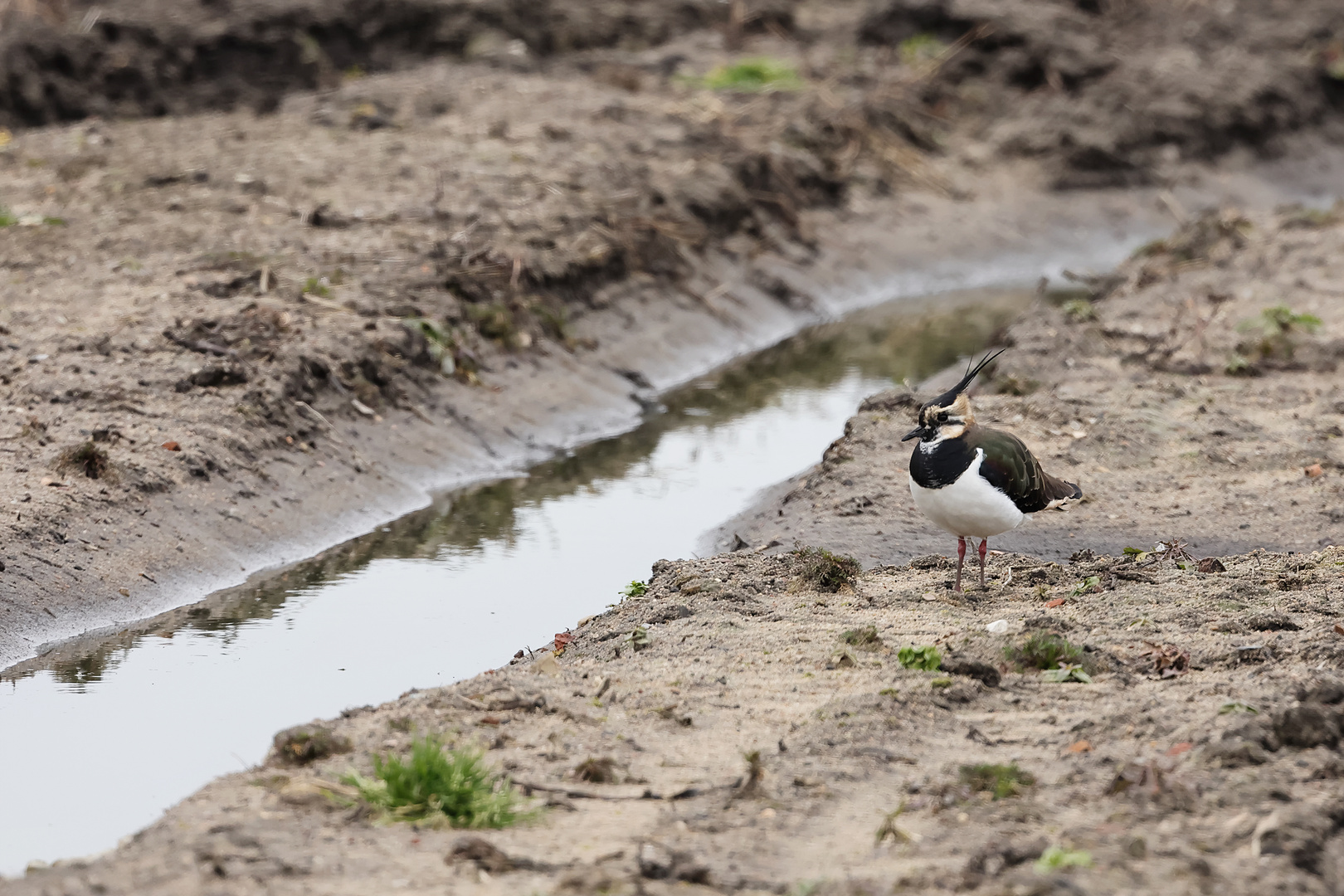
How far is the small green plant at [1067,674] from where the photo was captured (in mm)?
5820

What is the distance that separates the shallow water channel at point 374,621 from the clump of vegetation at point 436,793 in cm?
148

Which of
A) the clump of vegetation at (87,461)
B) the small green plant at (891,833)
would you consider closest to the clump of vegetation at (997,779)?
the small green plant at (891,833)

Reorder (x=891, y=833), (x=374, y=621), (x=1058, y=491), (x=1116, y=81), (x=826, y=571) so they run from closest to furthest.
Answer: (x=891, y=833) < (x=826, y=571) < (x=1058, y=491) < (x=374, y=621) < (x=1116, y=81)

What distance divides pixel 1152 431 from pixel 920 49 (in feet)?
42.3

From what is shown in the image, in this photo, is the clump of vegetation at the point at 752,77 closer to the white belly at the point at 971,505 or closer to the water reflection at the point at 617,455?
the water reflection at the point at 617,455

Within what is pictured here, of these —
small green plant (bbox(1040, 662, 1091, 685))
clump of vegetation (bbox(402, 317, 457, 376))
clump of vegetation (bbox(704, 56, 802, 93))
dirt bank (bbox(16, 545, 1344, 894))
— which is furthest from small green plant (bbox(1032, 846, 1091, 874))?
clump of vegetation (bbox(704, 56, 802, 93))

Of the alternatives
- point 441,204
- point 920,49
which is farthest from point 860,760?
→ point 920,49

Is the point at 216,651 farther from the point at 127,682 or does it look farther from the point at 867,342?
the point at 867,342

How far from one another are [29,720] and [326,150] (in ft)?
28.3

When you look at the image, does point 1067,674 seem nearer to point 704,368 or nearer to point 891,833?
point 891,833

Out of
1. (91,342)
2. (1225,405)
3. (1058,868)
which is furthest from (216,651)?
(1225,405)

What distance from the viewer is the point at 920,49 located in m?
21.4

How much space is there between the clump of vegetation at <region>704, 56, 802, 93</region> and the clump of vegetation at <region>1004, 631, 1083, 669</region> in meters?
13.7

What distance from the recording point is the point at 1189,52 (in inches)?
871
